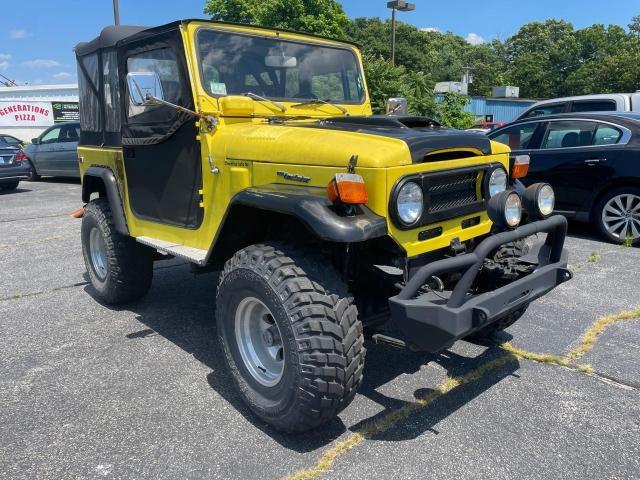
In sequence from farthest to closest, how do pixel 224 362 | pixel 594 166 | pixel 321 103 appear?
pixel 594 166 → pixel 321 103 → pixel 224 362

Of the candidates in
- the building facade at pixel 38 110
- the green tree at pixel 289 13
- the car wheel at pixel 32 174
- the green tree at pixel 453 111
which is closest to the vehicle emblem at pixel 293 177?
the car wheel at pixel 32 174

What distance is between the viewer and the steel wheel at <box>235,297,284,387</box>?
3041 millimetres

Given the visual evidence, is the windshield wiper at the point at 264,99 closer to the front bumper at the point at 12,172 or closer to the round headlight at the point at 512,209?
the round headlight at the point at 512,209

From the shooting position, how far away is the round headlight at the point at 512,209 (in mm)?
2957

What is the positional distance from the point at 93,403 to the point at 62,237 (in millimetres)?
5447

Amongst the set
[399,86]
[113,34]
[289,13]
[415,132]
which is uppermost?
[289,13]

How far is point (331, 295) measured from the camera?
2631 mm

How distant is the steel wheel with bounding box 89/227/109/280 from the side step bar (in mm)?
1043

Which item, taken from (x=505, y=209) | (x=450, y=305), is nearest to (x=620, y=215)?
(x=505, y=209)

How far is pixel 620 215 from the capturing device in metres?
6.88

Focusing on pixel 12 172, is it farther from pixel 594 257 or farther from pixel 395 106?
pixel 594 257

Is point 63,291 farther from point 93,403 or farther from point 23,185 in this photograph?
point 23,185

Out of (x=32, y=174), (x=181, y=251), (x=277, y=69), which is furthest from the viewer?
(x=32, y=174)

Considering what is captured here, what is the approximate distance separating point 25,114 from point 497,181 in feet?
88.3
